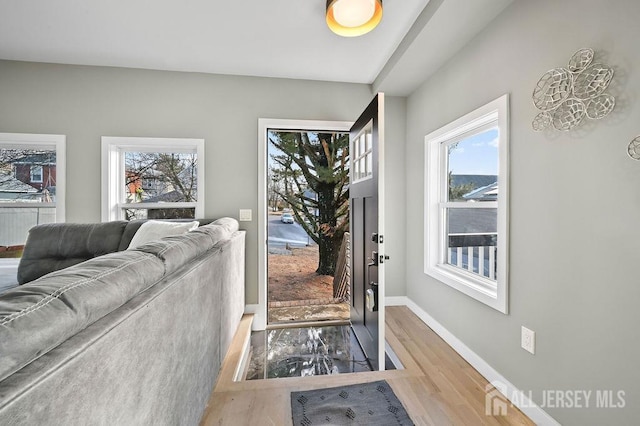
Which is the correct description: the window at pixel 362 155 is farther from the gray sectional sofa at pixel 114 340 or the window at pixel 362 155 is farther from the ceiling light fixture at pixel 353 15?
the gray sectional sofa at pixel 114 340

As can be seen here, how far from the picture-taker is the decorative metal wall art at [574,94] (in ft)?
3.93

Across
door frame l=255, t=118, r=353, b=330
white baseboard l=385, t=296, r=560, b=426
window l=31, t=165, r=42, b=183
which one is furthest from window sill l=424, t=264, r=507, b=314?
window l=31, t=165, r=42, b=183

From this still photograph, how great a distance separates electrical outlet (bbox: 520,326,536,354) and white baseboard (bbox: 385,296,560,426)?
27 cm

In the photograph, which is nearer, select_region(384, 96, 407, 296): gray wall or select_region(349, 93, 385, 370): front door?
select_region(349, 93, 385, 370): front door

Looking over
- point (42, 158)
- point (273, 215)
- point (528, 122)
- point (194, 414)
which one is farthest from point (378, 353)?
point (42, 158)

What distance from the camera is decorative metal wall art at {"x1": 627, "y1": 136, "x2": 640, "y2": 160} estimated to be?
1069mm

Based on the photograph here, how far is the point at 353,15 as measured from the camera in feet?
5.42

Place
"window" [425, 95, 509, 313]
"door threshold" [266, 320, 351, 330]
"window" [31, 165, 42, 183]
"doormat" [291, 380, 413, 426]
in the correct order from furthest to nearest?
"door threshold" [266, 320, 351, 330] < "window" [31, 165, 42, 183] < "window" [425, 95, 509, 313] < "doormat" [291, 380, 413, 426]

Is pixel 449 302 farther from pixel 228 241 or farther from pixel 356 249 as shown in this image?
pixel 228 241

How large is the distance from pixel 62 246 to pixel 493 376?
10.9 ft

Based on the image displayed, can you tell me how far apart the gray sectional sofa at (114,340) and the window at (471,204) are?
1.81 m

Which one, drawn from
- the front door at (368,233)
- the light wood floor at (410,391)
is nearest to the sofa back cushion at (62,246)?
the light wood floor at (410,391)

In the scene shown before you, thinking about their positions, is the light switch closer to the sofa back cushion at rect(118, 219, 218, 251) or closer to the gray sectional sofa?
the sofa back cushion at rect(118, 219, 218, 251)

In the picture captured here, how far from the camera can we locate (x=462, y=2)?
5.47ft
